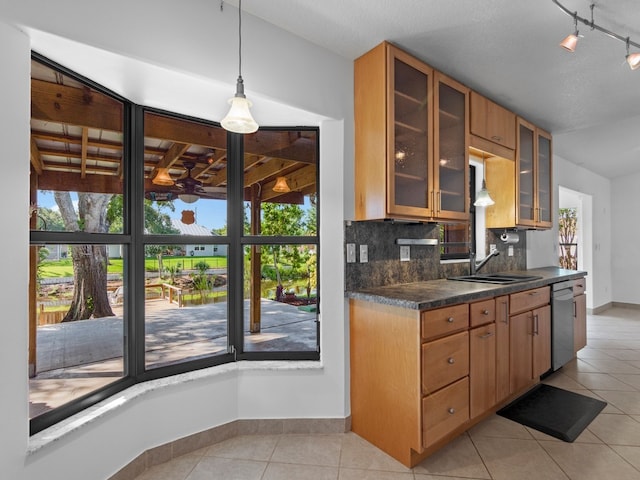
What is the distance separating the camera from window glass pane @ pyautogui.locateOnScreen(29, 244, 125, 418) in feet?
5.08

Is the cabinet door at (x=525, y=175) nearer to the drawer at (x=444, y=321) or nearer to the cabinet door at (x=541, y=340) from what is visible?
the cabinet door at (x=541, y=340)

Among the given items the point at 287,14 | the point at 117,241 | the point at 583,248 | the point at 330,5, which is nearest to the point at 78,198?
the point at 117,241

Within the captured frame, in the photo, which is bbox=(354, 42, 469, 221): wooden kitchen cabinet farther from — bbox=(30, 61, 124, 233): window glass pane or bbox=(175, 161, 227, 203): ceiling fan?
bbox=(30, 61, 124, 233): window glass pane

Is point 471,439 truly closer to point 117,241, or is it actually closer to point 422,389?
point 422,389

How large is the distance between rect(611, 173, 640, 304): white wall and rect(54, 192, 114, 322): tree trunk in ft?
25.7

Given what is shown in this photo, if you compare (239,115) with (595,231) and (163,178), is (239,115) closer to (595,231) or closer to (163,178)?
(163,178)

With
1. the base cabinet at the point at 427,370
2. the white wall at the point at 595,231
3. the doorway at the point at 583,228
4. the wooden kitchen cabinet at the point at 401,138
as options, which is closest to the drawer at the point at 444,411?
the base cabinet at the point at 427,370

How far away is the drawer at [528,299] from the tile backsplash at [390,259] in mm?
551

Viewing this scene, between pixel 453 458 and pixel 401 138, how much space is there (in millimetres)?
1918

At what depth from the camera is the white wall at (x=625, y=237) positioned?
19.7ft

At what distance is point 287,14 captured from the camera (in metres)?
1.89

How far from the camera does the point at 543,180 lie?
3.67 metres

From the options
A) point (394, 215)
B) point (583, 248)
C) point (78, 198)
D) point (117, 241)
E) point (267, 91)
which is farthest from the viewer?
point (583, 248)

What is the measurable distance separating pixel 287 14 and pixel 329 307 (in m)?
1.72
